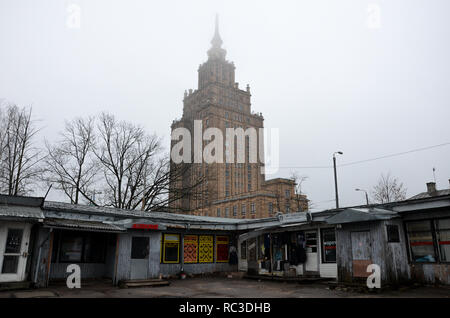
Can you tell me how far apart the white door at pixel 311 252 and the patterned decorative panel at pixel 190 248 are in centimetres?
664

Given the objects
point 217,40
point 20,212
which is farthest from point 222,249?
point 217,40

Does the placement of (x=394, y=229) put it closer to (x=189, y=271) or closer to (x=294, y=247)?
(x=294, y=247)

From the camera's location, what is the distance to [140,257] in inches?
612

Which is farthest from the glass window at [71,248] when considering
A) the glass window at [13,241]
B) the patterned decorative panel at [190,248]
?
the patterned decorative panel at [190,248]

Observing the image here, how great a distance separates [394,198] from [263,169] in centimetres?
5290

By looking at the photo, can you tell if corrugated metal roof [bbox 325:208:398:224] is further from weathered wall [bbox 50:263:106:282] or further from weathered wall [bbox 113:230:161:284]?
weathered wall [bbox 50:263:106:282]

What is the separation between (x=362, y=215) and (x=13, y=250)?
13.7 metres

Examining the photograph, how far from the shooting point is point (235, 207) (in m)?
74.1

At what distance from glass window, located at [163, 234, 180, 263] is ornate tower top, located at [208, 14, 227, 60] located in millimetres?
87130

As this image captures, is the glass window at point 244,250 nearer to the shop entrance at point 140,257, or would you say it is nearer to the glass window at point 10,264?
the shop entrance at point 140,257

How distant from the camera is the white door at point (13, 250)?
1248cm

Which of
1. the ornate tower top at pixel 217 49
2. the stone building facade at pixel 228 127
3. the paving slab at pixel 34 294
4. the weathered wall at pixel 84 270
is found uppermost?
the ornate tower top at pixel 217 49

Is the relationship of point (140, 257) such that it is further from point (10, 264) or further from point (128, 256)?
point (10, 264)
